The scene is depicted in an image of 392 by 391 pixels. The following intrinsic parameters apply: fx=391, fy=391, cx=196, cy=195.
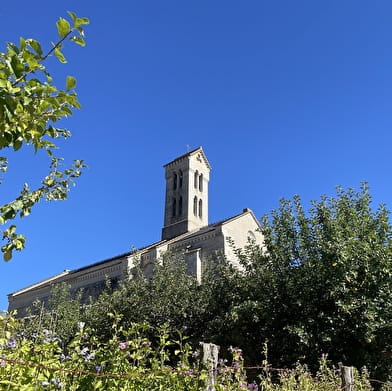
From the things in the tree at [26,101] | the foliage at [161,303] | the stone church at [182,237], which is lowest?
the tree at [26,101]

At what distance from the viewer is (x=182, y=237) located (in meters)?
29.5

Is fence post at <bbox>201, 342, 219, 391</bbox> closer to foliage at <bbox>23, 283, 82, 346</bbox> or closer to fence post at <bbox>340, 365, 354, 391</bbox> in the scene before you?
fence post at <bbox>340, 365, 354, 391</bbox>

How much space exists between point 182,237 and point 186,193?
29.2 ft

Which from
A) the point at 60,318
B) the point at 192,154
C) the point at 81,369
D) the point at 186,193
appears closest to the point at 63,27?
the point at 81,369

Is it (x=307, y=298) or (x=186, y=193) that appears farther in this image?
(x=186, y=193)

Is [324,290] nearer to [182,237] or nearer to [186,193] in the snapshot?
[182,237]

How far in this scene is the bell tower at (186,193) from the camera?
1452 inches

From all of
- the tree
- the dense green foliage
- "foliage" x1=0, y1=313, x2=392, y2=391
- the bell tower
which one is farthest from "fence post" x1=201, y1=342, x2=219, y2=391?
the bell tower

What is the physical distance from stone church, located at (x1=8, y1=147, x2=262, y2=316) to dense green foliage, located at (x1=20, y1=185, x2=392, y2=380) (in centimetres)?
918

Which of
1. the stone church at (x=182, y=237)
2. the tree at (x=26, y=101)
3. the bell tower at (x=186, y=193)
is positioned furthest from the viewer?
the bell tower at (x=186, y=193)

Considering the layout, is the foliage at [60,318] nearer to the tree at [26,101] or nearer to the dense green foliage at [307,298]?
the dense green foliage at [307,298]

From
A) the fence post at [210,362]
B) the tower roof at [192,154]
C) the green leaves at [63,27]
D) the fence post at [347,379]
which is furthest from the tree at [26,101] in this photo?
the tower roof at [192,154]

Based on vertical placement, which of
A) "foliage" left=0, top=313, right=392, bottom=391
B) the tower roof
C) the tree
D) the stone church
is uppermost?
the tower roof

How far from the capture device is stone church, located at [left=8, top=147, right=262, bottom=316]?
2636 centimetres
